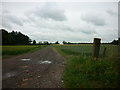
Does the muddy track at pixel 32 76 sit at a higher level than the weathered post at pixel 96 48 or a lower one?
lower

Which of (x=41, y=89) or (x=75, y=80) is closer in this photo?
(x=41, y=89)

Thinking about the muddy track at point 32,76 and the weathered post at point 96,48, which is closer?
the muddy track at point 32,76

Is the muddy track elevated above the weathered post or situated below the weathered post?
below

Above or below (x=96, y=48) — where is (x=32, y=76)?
below

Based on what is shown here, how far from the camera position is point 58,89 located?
13.8 feet

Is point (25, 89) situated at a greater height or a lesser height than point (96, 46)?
lesser

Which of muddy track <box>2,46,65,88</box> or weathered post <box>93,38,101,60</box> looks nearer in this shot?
muddy track <box>2,46,65,88</box>

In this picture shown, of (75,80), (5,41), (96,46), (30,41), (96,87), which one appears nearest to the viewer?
(96,87)

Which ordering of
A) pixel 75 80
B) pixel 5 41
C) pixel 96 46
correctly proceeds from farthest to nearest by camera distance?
pixel 5 41 → pixel 96 46 → pixel 75 80

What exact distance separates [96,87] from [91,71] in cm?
178

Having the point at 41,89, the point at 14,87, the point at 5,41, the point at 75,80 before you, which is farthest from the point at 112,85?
the point at 5,41

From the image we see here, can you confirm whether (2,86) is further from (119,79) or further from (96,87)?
(119,79)

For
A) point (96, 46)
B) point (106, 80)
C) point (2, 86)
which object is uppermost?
point (96, 46)

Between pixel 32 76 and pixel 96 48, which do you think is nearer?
pixel 32 76
